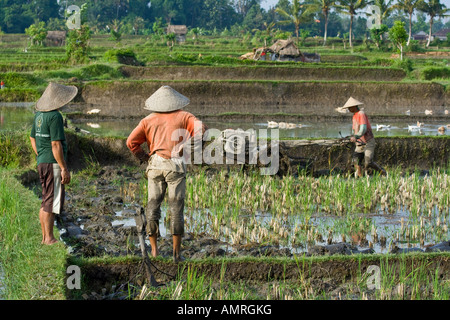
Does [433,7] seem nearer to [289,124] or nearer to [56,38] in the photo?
[56,38]

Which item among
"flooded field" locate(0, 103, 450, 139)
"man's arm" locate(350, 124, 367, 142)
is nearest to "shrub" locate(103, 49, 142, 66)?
"flooded field" locate(0, 103, 450, 139)

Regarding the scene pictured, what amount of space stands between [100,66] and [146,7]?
172 ft

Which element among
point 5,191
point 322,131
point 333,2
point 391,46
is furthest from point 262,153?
point 333,2

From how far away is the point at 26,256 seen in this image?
4273mm

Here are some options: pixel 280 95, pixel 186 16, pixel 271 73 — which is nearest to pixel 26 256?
pixel 280 95

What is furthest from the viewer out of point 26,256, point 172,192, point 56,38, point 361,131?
point 56,38

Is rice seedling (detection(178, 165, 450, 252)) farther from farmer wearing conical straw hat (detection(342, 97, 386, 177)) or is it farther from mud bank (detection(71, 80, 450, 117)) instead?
mud bank (detection(71, 80, 450, 117))

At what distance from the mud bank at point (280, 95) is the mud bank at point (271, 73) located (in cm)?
309

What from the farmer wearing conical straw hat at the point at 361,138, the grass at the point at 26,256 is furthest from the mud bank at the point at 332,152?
the grass at the point at 26,256

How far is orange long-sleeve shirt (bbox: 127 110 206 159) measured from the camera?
4562 mm

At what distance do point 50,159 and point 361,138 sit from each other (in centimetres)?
468

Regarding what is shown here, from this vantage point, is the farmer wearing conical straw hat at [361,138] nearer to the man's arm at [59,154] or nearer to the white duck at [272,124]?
the man's arm at [59,154]

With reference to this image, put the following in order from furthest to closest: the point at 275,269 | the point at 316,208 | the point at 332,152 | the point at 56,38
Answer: the point at 56,38 → the point at 332,152 → the point at 316,208 → the point at 275,269
